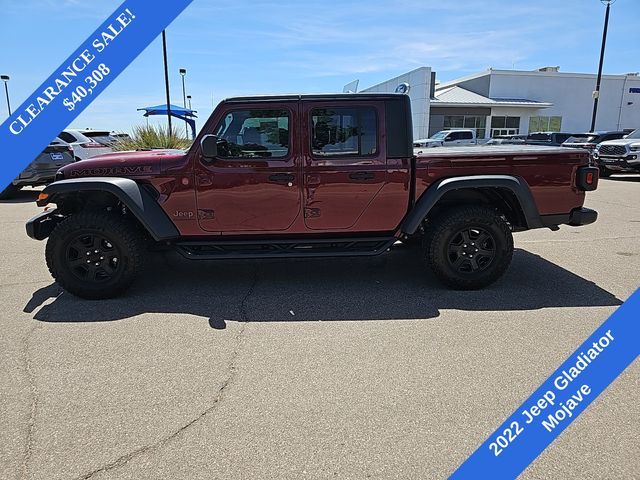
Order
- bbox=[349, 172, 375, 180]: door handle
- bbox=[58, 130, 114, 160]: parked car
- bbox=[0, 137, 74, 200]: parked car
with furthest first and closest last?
bbox=[58, 130, 114, 160]: parked car < bbox=[0, 137, 74, 200]: parked car < bbox=[349, 172, 375, 180]: door handle

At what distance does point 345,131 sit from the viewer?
4.53m

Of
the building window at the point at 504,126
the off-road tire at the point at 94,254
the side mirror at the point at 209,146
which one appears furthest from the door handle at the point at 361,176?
the building window at the point at 504,126

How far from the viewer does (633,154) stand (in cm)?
1448

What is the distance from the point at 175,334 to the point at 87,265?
4.78ft

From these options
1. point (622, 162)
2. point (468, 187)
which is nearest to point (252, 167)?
point (468, 187)

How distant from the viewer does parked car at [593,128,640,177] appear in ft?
47.6

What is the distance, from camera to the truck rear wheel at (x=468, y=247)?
4527 mm

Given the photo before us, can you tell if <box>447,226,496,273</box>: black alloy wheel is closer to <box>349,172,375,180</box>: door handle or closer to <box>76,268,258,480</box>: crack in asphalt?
<box>349,172,375,180</box>: door handle

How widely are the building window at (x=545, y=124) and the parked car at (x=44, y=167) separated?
111 feet

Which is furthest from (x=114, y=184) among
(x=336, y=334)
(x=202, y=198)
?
(x=336, y=334)

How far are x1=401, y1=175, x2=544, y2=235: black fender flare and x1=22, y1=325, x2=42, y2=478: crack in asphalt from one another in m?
3.38

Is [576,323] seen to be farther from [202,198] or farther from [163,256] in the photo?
[163,256]

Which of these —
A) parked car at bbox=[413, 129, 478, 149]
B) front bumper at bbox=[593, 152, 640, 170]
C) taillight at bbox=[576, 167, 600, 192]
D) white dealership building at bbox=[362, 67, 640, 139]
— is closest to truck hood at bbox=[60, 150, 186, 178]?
taillight at bbox=[576, 167, 600, 192]

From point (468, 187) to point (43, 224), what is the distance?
430 cm
